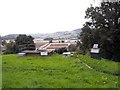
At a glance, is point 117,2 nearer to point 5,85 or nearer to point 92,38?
point 92,38

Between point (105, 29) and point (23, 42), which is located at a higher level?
point (105, 29)

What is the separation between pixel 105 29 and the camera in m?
32.6

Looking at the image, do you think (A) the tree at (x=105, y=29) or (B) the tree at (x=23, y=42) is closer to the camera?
(A) the tree at (x=105, y=29)

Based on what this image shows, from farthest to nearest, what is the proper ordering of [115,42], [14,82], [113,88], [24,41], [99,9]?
[24,41], [99,9], [115,42], [14,82], [113,88]

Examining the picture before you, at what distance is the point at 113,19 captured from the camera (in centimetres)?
3312

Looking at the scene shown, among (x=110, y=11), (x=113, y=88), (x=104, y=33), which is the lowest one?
(x=113, y=88)

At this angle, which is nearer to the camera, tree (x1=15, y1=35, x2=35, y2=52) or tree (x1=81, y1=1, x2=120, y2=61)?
tree (x1=81, y1=1, x2=120, y2=61)

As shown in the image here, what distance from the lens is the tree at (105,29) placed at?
3130cm

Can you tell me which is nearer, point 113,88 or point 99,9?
point 113,88

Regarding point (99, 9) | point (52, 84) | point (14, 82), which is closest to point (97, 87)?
point (52, 84)

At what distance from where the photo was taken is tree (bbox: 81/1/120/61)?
103 feet

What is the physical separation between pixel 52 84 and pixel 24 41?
43.7 metres

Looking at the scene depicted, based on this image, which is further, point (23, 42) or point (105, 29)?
point (23, 42)

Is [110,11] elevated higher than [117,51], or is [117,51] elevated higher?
[110,11]
